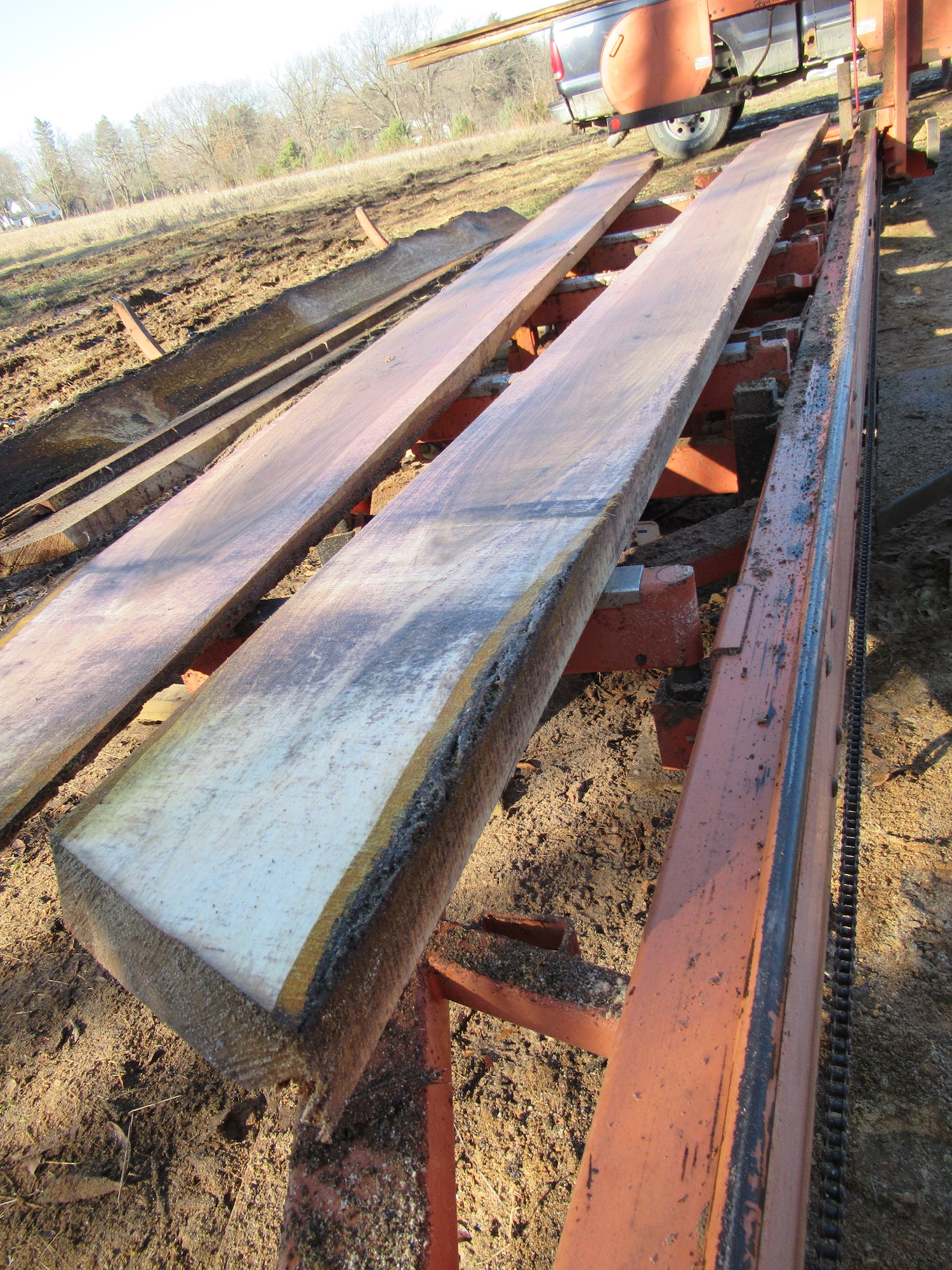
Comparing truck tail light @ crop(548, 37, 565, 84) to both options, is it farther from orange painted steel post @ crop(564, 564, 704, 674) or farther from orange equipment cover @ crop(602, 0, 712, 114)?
orange painted steel post @ crop(564, 564, 704, 674)

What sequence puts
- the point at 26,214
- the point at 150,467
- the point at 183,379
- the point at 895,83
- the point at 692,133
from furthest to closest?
the point at 26,214 → the point at 692,133 → the point at 895,83 → the point at 183,379 → the point at 150,467

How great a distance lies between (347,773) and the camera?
32.9 inches

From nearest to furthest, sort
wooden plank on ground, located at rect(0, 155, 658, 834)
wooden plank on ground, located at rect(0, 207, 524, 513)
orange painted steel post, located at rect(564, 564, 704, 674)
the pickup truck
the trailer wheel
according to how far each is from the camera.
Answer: wooden plank on ground, located at rect(0, 155, 658, 834) → orange painted steel post, located at rect(564, 564, 704, 674) → wooden plank on ground, located at rect(0, 207, 524, 513) → the pickup truck → the trailer wheel

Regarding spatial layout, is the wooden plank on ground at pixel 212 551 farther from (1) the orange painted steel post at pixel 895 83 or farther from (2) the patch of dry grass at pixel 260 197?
(2) the patch of dry grass at pixel 260 197

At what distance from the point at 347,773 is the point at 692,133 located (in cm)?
988

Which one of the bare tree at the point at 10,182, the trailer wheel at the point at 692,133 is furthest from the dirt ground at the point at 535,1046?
the bare tree at the point at 10,182

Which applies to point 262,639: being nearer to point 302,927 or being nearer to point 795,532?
point 302,927

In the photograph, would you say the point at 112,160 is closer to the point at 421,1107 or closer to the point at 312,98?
the point at 312,98

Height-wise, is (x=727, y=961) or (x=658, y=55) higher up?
(x=658, y=55)

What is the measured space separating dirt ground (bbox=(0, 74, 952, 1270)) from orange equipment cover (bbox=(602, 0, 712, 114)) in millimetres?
4745

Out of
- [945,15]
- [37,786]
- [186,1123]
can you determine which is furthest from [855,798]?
[945,15]

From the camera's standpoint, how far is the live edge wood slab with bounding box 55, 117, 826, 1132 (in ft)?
2.18

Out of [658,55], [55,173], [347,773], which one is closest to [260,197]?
[658,55]

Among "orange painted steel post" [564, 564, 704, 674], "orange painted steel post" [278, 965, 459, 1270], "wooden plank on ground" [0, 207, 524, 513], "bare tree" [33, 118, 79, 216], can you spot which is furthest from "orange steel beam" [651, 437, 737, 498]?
"bare tree" [33, 118, 79, 216]
